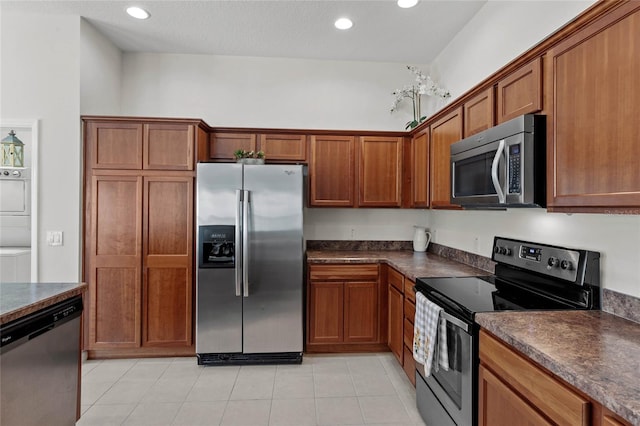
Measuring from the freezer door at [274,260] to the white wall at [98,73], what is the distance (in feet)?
5.52

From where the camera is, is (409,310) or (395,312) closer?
(409,310)

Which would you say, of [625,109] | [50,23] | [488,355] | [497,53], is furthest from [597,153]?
[50,23]

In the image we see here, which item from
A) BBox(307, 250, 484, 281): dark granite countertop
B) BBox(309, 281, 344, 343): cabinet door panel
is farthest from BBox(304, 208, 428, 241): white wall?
BBox(309, 281, 344, 343): cabinet door panel

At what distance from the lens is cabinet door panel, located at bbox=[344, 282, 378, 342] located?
317 centimetres

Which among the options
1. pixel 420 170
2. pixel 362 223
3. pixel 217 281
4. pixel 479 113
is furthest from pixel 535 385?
pixel 362 223

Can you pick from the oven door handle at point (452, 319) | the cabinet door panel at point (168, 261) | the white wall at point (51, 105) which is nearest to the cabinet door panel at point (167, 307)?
the cabinet door panel at point (168, 261)

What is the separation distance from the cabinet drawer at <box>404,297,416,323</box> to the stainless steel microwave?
0.88 m

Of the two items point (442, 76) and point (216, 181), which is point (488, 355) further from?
point (442, 76)

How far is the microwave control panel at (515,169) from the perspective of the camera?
5.36 ft

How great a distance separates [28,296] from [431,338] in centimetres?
216

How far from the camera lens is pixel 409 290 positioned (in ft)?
8.42

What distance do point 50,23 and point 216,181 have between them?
81.6 inches

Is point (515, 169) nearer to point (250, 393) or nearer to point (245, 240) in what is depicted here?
point (245, 240)

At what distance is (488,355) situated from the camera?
147 cm
